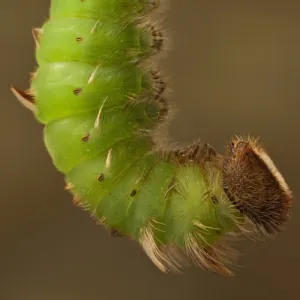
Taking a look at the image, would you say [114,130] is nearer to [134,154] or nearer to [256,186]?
[134,154]

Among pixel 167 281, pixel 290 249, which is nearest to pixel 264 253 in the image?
pixel 290 249

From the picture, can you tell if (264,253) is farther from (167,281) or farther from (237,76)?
(237,76)

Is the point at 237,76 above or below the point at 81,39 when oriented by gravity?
below

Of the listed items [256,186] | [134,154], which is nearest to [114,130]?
[134,154]

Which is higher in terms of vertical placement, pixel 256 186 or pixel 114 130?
pixel 114 130
